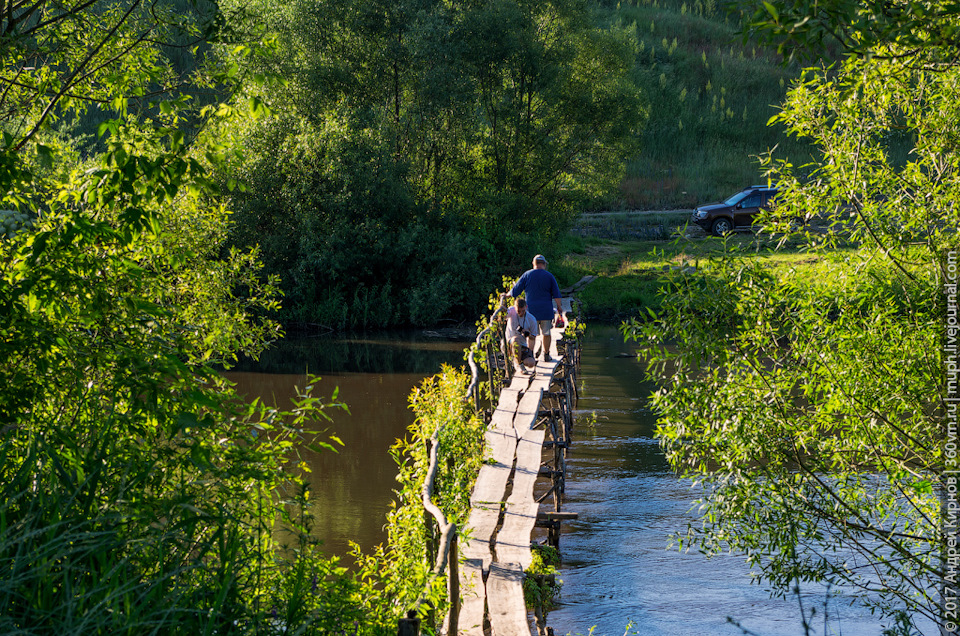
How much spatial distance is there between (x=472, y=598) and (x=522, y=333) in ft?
23.5

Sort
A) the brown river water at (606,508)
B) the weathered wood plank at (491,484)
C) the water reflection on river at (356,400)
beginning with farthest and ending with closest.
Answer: the water reflection on river at (356,400)
the brown river water at (606,508)
the weathered wood plank at (491,484)

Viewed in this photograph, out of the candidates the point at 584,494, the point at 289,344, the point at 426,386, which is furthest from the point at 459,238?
the point at 426,386

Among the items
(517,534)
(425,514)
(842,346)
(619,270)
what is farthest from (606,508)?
(619,270)

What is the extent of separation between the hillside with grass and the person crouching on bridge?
21728mm

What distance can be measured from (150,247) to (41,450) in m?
2.49

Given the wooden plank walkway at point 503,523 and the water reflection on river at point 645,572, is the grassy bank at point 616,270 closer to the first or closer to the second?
the water reflection on river at point 645,572

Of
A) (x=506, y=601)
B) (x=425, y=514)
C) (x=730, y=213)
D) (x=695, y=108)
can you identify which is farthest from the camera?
(x=695, y=108)

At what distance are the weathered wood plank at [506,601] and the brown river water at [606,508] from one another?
1537 mm

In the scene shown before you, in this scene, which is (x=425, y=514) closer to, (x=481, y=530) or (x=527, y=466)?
(x=481, y=530)

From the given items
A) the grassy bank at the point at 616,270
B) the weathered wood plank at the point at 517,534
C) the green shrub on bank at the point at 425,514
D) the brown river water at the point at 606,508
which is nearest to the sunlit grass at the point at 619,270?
the grassy bank at the point at 616,270

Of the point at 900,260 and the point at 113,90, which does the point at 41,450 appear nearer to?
the point at 113,90

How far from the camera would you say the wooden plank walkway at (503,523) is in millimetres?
6191

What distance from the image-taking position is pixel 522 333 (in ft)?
43.7

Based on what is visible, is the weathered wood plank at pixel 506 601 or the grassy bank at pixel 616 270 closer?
the weathered wood plank at pixel 506 601
